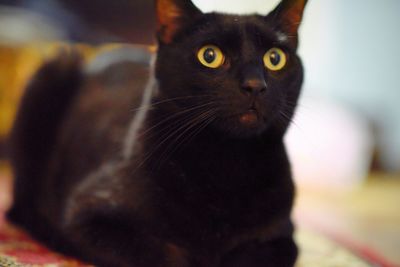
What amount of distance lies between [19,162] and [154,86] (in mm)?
697

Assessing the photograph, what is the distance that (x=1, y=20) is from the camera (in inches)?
90.0

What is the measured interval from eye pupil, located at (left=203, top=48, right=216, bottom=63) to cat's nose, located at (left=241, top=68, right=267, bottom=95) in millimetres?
93

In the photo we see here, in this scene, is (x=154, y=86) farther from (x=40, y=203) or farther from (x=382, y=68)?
(x=382, y=68)

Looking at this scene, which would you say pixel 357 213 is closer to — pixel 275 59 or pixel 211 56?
pixel 275 59

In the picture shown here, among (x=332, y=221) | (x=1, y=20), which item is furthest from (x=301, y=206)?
(x=1, y=20)

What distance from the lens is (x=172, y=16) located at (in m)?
0.97

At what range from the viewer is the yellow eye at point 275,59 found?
95 cm

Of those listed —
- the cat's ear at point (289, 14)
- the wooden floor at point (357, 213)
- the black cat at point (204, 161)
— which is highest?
the cat's ear at point (289, 14)

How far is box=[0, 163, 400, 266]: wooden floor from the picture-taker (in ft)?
5.21

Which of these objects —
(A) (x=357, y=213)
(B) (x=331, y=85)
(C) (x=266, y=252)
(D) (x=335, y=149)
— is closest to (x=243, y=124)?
(C) (x=266, y=252)

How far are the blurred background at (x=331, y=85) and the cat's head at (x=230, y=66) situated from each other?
109mm

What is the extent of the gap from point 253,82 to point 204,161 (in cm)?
22

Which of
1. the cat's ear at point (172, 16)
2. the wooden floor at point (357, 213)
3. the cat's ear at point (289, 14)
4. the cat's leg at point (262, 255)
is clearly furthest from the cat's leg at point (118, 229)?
the wooden floor at point (357, 213)

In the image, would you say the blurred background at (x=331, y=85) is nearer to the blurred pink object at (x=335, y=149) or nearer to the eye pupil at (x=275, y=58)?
the blurred pink object at (x=335, y=149)
